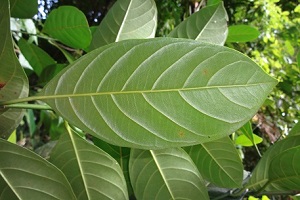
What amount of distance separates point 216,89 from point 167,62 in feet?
0.18

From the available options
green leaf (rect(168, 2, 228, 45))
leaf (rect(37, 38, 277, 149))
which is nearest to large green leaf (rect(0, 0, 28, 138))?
leaf (rect(37, 38, 277, 149))

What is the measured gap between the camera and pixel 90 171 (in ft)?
1.53

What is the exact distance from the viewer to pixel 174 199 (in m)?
0.49

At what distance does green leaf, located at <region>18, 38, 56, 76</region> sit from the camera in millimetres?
958

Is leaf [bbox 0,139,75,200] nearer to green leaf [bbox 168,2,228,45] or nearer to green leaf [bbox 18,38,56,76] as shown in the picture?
green leaf [bbox 168,2,228,45]

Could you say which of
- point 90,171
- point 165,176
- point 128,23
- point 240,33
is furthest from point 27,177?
point 240,33

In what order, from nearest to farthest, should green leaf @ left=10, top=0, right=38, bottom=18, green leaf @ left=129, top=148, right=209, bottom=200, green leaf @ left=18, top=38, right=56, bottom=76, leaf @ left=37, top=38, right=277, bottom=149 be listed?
leaf @ left=37, top=38, right=277, bottom=149
green leaf @ left=129, top=148, right=209, bottom=200
green leaf @ left=10, top=0, right=38, bottom=18
green leaf @ left=18, top=38, right=56, bottom=76

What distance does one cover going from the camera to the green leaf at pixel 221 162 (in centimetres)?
56

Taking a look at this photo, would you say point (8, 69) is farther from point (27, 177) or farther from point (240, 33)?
point (240, 33)

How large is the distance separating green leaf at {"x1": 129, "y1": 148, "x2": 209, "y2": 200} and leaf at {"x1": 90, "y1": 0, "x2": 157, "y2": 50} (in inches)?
7.0

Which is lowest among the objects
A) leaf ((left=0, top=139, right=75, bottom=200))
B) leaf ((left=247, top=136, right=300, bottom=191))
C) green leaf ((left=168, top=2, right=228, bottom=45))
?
leaf ((left=247, top=136, right=300, bottom=191))

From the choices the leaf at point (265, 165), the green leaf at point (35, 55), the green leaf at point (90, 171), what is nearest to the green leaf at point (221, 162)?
the leaf at point (265, 165)

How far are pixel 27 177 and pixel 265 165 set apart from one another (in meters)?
0.35

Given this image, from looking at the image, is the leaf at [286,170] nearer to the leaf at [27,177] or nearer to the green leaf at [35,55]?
the leaf at [27,177]
